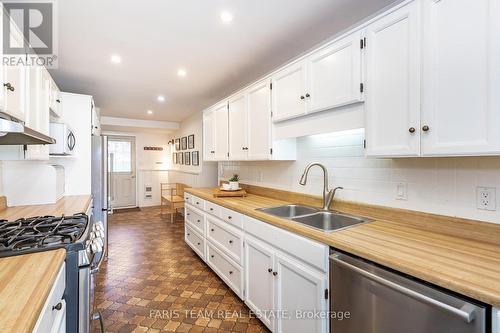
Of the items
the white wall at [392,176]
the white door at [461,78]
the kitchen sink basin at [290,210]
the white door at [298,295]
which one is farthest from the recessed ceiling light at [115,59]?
the white door at [461,78]

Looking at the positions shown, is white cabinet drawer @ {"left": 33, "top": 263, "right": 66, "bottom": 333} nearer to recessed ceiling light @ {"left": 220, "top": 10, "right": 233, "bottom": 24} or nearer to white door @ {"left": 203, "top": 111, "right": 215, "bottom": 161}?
recessed ceiling light @ {"left": 220, "top": 10, "right": 233, "bottom": 24}

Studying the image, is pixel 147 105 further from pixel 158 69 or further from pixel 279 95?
pixel 279 95

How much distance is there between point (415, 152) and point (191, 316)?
2.07 m

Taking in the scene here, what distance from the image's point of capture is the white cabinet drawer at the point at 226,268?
7.37 ft

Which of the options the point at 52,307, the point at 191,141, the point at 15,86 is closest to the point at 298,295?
the point at 52,307

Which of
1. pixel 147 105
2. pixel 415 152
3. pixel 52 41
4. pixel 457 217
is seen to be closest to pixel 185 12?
pixel 52 41

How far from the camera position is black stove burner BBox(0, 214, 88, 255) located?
1.21m

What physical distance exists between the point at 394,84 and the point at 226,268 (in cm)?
213

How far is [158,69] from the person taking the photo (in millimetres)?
2838

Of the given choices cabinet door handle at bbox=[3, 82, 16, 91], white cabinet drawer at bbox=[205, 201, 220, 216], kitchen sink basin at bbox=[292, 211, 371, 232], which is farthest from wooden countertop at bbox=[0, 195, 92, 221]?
kitchen sink basin at bbox=[292, 211, 371, 232]

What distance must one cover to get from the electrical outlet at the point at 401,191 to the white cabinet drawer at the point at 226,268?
1.41 meters

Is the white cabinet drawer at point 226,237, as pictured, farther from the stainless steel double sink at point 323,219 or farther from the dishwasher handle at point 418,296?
the dishwasher handle at point 418,296

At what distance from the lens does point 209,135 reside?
3.70 metres

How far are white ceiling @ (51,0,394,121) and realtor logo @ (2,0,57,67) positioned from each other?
0.27 feet
